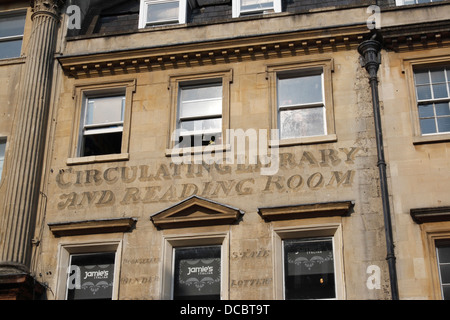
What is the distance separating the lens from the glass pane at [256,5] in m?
19.5

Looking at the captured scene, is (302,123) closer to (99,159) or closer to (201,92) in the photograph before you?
(201,92)

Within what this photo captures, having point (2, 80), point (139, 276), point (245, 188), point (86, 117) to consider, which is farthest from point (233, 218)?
point (2, 80)

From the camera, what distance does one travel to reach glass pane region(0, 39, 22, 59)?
63.6 ft

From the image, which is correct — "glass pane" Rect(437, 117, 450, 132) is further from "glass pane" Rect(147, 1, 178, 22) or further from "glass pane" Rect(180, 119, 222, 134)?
"glass pane" Rect(147, 1, 178, 22)

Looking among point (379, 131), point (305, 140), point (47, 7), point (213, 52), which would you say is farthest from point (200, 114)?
point (47, 7)

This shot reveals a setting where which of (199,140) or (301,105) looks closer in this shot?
(301,105)

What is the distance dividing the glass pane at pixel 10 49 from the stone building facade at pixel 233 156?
31cm

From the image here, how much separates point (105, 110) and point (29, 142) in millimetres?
2038

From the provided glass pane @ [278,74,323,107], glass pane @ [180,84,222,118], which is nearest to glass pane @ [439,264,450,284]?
glass pane @ [278,74,323,107]

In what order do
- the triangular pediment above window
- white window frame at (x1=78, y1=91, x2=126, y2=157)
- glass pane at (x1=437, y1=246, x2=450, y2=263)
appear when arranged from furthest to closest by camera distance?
white window frame at (x1=78, y1=91, x2=126, y2=157) → the triangular pediment above window → glass pane at (x1=437, y1=246, x2=450, y2=263)

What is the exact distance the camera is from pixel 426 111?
54.7 feet

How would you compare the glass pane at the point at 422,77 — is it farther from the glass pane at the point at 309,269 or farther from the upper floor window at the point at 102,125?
the upper floor window at the point at 102,125

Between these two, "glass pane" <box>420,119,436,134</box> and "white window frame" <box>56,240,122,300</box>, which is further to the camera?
"glass pane" <box>420,119,436,134</box>

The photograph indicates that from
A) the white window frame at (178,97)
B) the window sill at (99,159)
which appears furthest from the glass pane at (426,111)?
the window sill at (99,159)
